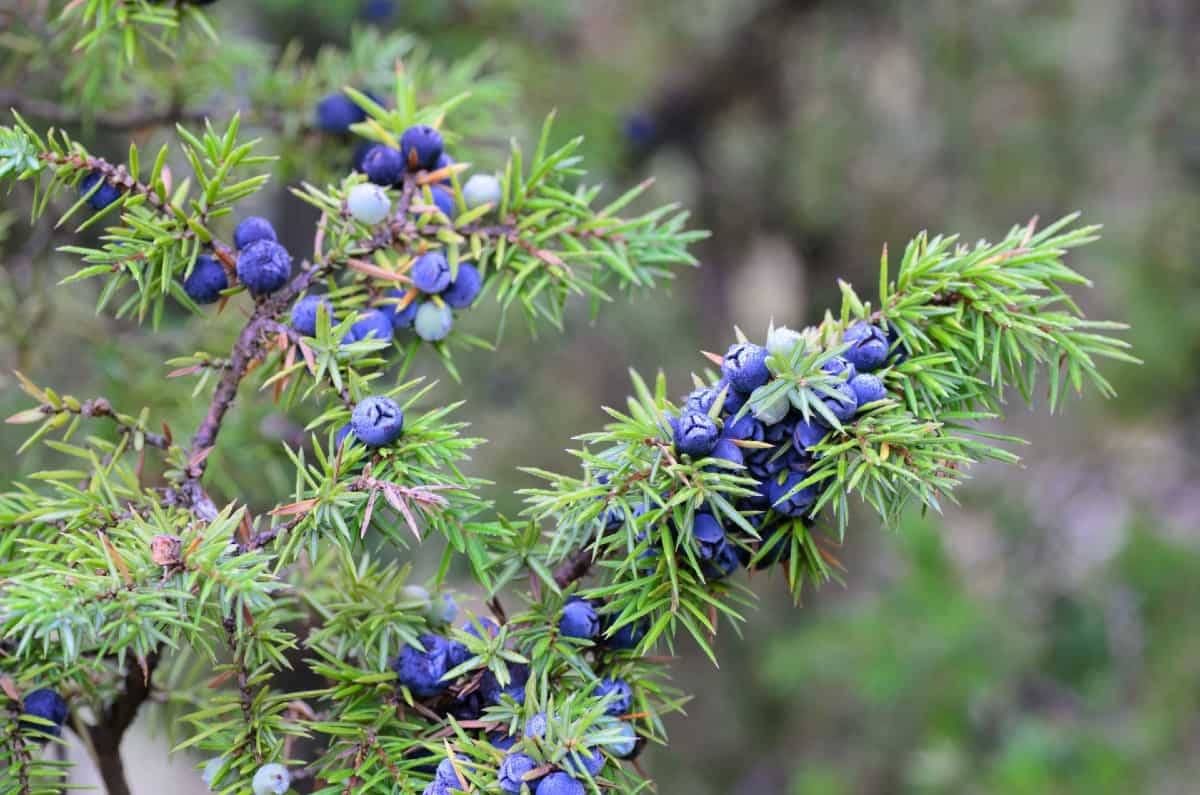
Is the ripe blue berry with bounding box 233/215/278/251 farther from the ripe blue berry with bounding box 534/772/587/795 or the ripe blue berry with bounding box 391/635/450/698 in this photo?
the ripe blue berry with bounding box 534/772/587/795

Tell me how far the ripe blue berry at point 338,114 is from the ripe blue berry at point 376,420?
0.65m

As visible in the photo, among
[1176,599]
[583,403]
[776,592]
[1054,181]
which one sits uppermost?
[1054,181]

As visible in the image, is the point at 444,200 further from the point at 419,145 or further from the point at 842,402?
the point at 842,402

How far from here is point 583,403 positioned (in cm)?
438

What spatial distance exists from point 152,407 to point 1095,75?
3786 mm

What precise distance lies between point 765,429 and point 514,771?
0.31 metres

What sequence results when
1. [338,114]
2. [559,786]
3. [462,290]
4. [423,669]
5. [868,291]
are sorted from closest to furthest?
[559,786], [423,669], [462,290], [338,114], [868,291]

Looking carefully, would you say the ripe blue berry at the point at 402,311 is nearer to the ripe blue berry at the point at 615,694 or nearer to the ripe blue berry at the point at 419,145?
the ripe blue berry at the point at 419,145

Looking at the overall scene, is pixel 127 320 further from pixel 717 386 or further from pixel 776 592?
pixel 776 592

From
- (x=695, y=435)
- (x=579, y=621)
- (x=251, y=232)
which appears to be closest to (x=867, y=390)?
(x=695, y=435)

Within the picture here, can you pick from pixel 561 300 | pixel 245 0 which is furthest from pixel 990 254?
pixel 245 0

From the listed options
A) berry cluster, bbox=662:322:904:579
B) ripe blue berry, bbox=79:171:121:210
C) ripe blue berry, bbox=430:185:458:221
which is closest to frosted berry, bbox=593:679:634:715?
berry cluster, bbox=662:322:904:579

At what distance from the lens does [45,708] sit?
0.81 metres

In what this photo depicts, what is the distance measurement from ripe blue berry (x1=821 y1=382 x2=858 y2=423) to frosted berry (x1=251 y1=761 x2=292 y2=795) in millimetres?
485
